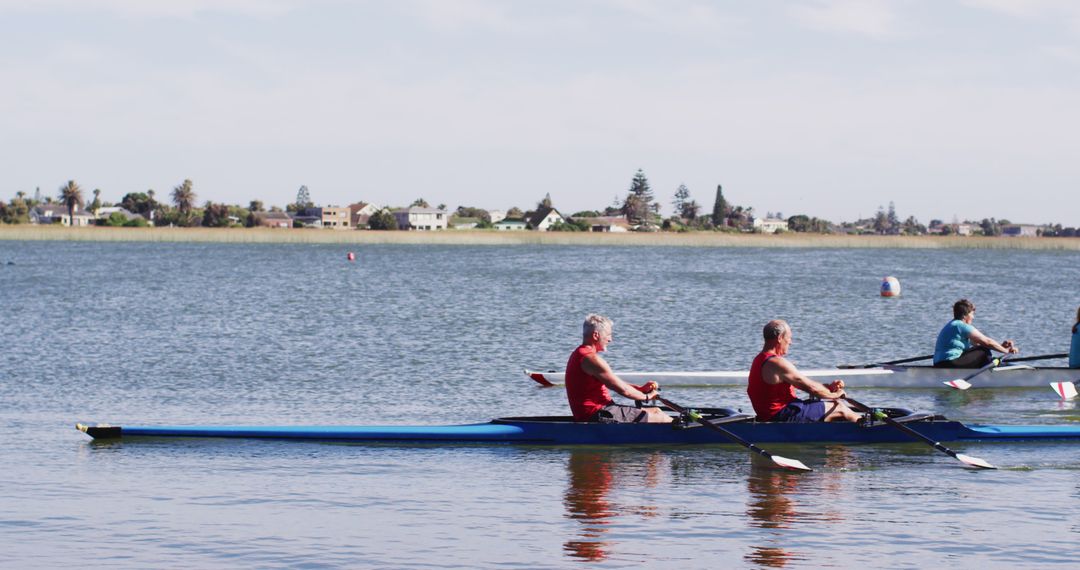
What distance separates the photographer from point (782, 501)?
36.9 feet

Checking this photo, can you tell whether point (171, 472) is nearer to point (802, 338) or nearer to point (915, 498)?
point (915, 498)

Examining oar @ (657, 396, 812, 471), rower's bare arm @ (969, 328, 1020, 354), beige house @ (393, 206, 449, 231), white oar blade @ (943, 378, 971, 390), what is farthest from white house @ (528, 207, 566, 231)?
oar @ (657, 396, 812, 471)

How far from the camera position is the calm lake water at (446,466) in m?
9.65

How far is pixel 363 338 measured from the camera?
29.0 m

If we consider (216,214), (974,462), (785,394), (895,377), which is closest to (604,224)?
(216,214)

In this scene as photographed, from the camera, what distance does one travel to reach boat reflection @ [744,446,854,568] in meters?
9.39

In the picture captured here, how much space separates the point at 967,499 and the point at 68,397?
40.4 feet

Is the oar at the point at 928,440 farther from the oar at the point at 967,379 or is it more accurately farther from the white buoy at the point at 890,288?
the white buoy at the point at 890,288

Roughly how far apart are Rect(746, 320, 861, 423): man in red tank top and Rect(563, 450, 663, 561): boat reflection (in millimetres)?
1189

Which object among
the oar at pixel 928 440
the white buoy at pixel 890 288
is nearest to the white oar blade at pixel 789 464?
the oar at pixel 928 440

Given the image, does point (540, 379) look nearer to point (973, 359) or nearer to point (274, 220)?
point (973, 359)

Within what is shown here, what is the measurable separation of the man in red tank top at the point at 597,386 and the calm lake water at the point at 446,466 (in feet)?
1.26

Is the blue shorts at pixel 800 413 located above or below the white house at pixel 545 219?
below

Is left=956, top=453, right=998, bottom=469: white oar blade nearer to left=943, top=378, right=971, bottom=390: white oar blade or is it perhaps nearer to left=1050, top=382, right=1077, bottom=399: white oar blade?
left=1050, top=382, right=1077, bottom=399: white oar blade
